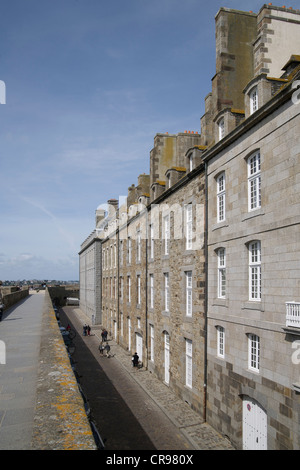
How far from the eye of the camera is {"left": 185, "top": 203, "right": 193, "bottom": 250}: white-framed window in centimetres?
1878

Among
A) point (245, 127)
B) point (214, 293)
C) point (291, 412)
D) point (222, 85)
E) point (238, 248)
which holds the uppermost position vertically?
point (222, 85)

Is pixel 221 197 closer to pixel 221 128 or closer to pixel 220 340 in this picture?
pixel 221 128

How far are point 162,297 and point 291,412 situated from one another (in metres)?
12.7

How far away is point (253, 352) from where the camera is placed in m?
13.2

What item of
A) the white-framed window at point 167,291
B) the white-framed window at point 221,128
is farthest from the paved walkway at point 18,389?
the white-framed window at point 221,128

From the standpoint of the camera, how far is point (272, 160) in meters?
12.0

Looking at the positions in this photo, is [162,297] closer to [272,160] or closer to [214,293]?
[214,293]

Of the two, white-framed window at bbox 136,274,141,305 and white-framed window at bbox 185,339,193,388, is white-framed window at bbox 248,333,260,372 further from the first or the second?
white-framed window at bbox 136,274,141,305

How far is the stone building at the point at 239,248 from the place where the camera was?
11195 millimetres

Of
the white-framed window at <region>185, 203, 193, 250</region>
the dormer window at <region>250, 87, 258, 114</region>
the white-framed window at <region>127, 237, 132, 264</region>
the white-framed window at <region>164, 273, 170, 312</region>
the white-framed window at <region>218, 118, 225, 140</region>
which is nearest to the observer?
the dormer window at <region>250, 87, 258, 114</region>

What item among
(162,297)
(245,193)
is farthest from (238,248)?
(162,297)

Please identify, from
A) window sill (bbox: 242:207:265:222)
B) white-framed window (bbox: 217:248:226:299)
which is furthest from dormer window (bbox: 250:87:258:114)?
white-framed window (bbox: 217:248:226:299)

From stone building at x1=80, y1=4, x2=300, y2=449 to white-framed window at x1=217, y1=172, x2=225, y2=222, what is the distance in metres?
0.04

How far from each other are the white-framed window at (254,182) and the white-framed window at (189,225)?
17.9ft
